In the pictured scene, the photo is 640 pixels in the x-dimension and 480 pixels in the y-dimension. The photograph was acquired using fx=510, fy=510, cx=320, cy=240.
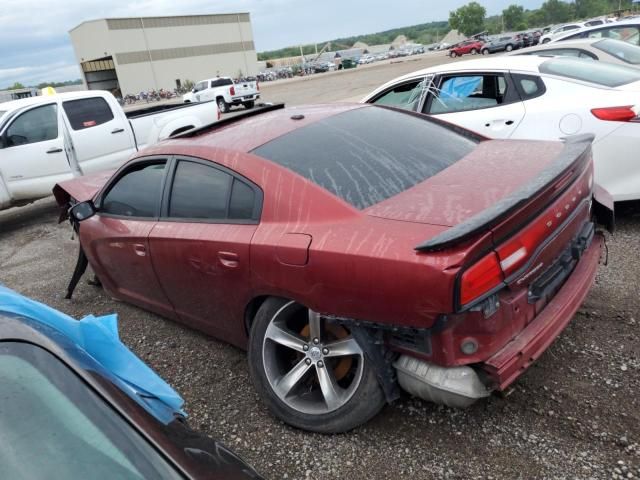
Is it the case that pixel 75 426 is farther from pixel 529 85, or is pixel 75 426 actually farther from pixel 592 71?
pixel 592 71

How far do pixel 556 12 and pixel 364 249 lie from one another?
157219 mm

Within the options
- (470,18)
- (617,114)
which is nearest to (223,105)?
(617,114)

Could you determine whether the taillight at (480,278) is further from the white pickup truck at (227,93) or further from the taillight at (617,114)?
the white pickup truck at (227,93)

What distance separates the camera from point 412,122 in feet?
11.2

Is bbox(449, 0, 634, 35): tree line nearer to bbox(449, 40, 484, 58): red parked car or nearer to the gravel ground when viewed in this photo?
bbox(449, 40, 484, 58): red parked car

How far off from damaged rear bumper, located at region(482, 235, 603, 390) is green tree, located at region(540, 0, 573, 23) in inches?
6043

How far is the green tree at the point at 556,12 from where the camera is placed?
434 ft

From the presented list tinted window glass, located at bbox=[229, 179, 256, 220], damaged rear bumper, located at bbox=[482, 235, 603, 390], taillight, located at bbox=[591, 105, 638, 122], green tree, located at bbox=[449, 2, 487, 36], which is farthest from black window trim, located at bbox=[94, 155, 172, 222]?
green tree, located at bbox=[449, 2, 487, 36]

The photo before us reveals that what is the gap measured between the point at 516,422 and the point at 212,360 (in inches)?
76.7

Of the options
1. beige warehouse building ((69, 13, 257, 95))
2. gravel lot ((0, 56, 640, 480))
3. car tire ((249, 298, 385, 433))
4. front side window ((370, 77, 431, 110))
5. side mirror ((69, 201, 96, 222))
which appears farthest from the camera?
beige warehouse building ((69, 13, 257, 95))

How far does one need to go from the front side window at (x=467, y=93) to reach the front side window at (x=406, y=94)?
184mm

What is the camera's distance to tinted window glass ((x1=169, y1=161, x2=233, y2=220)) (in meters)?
2.89

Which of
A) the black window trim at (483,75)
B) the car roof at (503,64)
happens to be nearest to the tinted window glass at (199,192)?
the black window trim at (483,75)

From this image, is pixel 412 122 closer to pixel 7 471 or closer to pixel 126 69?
pixel 7 471
